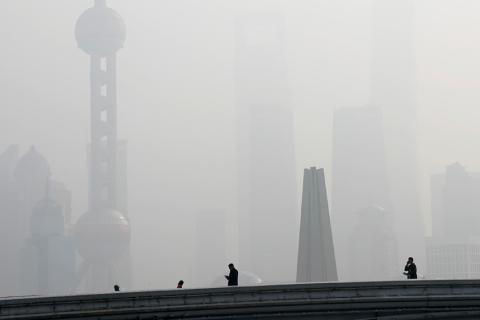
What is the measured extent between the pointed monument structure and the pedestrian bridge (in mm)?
19801

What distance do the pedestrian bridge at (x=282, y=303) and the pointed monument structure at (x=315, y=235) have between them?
65.0 ft

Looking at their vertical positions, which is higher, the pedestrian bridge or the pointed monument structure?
the pointed monument structure

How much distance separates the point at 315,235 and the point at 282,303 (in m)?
22.4

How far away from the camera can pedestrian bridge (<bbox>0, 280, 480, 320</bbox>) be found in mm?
27375

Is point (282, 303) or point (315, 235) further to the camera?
point (315, 235)

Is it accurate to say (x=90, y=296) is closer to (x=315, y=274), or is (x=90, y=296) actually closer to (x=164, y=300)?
(x=164, y=300)

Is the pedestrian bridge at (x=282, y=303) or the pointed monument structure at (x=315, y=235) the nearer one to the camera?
the pedestrian bridge at (x=282, y=303)

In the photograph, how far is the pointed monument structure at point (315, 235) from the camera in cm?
5009

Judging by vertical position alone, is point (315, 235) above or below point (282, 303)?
above

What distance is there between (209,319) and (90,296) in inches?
154

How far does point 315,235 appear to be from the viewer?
5119 centimetres

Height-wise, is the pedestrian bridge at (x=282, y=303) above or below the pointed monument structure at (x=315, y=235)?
below

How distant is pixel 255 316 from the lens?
29016 mm

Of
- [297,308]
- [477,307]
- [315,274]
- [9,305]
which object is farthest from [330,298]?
[315,274]
